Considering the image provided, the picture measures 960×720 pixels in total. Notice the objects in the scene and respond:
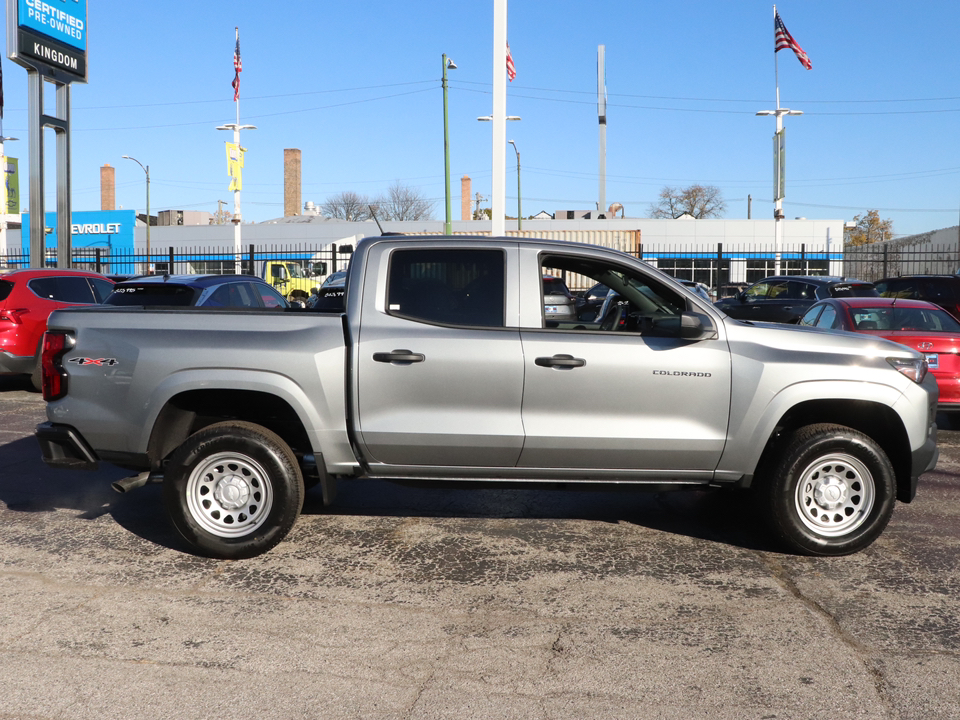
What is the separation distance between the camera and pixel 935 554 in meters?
5.55

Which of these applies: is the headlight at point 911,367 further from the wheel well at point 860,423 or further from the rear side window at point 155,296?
the rear side window at point 155,296

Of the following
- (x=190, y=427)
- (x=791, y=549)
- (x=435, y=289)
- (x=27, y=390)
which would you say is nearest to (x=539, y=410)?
(x=435, y=289)

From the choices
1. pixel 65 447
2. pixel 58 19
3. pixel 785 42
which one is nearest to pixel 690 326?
pixel 65 447

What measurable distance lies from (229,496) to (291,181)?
7483cm

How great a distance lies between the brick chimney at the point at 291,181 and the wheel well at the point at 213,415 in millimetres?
73687

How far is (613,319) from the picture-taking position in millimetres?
6082

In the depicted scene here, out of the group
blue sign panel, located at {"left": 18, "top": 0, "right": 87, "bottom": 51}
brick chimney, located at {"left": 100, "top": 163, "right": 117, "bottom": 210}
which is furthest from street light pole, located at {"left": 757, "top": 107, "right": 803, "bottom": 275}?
brick chimney, located at {"left": 100, "top": 163, "right": 117, "bottom": 210}

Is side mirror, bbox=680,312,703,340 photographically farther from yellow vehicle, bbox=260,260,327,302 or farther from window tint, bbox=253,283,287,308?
yellow vehicle, bbox=260,260,327,302

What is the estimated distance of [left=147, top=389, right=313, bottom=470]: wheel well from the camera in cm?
541

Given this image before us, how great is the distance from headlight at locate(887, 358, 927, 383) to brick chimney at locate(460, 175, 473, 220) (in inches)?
2848

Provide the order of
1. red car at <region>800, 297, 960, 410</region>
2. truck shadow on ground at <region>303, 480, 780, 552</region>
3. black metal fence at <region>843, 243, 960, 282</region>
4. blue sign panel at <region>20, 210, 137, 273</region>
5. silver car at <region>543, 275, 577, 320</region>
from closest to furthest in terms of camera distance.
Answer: silver car at <region>543, 275, 577, 320</region>, truck shadow on ground at <region>303, 480, 780, 552</region>, red car at <region>800, 297, 960, 410</region>, black metal fence at <region>843, 243, 960, 282</region>, blue sign panel at <region>20, 210, 137, 273</region>

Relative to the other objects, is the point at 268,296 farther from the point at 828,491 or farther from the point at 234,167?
the point at 234,167

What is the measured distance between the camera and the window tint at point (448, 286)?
5.35 metres

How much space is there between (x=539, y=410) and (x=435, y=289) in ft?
3.13
